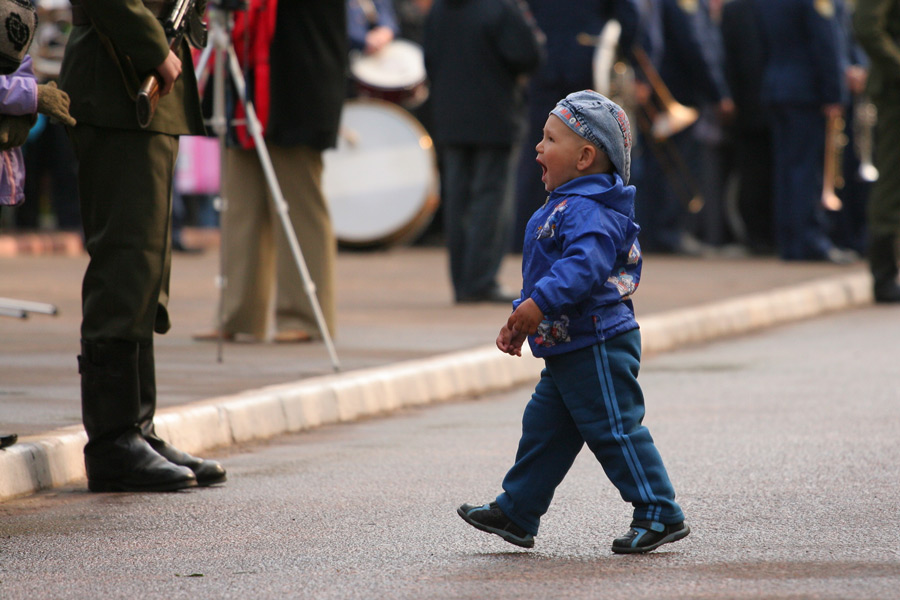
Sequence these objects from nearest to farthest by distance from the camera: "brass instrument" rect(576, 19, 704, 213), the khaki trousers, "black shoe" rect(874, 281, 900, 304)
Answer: the khaki trousers → "black shoe" rect(874, 281, 900, 304) → "brass instrument" rect(576, 19, 704, 213)

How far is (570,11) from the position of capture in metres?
13.1

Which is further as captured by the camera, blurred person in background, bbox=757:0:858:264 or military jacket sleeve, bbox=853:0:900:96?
blurred person in background, bbox=757:0:858:264

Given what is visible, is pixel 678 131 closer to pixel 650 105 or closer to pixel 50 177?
pixel 650 105

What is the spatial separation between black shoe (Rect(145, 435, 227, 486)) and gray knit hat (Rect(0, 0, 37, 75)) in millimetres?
1240

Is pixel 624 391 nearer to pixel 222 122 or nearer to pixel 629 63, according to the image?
pixel 222 122

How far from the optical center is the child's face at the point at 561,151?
14.7 feet

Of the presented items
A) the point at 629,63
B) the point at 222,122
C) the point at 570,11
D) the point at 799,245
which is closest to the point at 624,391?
the point at 222,122

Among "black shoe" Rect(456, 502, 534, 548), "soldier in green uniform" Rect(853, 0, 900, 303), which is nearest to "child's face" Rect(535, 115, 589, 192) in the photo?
"black shoe" Rect(456, 502, 534, 548)

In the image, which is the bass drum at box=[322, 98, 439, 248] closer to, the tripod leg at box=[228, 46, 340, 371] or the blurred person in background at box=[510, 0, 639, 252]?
the blurred person in background at box=[510, 0, 639, 252]

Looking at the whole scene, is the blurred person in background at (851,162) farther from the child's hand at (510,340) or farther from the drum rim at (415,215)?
the child's hand at (510,340)

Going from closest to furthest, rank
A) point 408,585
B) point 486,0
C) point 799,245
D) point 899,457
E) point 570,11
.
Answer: point 408,585 → point 899,457 → point 486,0 → point 570,11 → point 799,245

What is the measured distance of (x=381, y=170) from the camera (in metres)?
15.5

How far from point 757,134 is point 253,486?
12.3 metres

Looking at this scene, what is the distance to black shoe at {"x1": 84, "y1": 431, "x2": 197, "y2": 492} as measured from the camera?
536 cm
